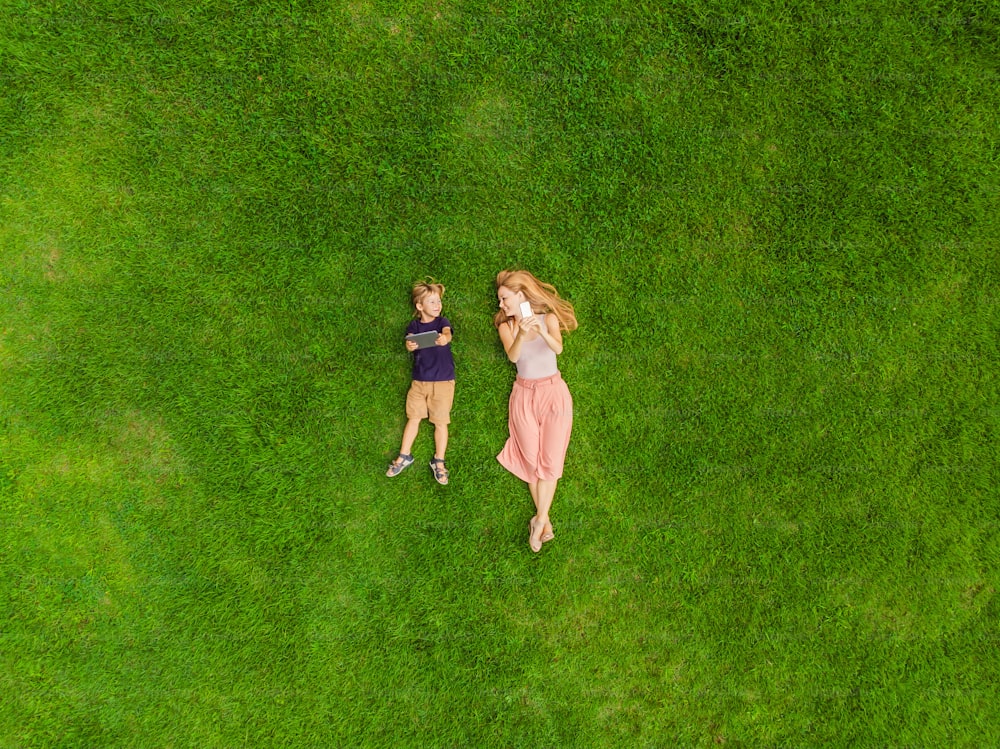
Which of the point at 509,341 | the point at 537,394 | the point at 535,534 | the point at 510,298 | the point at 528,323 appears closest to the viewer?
the point at 528,323

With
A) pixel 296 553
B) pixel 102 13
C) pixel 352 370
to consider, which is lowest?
pixel 296 553

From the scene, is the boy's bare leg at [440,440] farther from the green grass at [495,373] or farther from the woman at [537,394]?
the woman at [537,394]

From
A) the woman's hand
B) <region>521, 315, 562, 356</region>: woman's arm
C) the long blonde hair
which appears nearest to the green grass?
the long blonde hair

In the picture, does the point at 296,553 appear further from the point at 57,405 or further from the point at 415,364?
the point at 57,405

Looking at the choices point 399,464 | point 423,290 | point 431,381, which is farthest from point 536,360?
point 399,464

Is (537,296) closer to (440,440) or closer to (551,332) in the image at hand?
(551,332)

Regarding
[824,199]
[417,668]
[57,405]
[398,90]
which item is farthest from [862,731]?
[57,405]

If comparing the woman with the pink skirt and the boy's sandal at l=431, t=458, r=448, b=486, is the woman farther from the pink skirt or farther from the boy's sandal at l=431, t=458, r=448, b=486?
the boy's sandal at l=431, t=458, r=448, b=486
